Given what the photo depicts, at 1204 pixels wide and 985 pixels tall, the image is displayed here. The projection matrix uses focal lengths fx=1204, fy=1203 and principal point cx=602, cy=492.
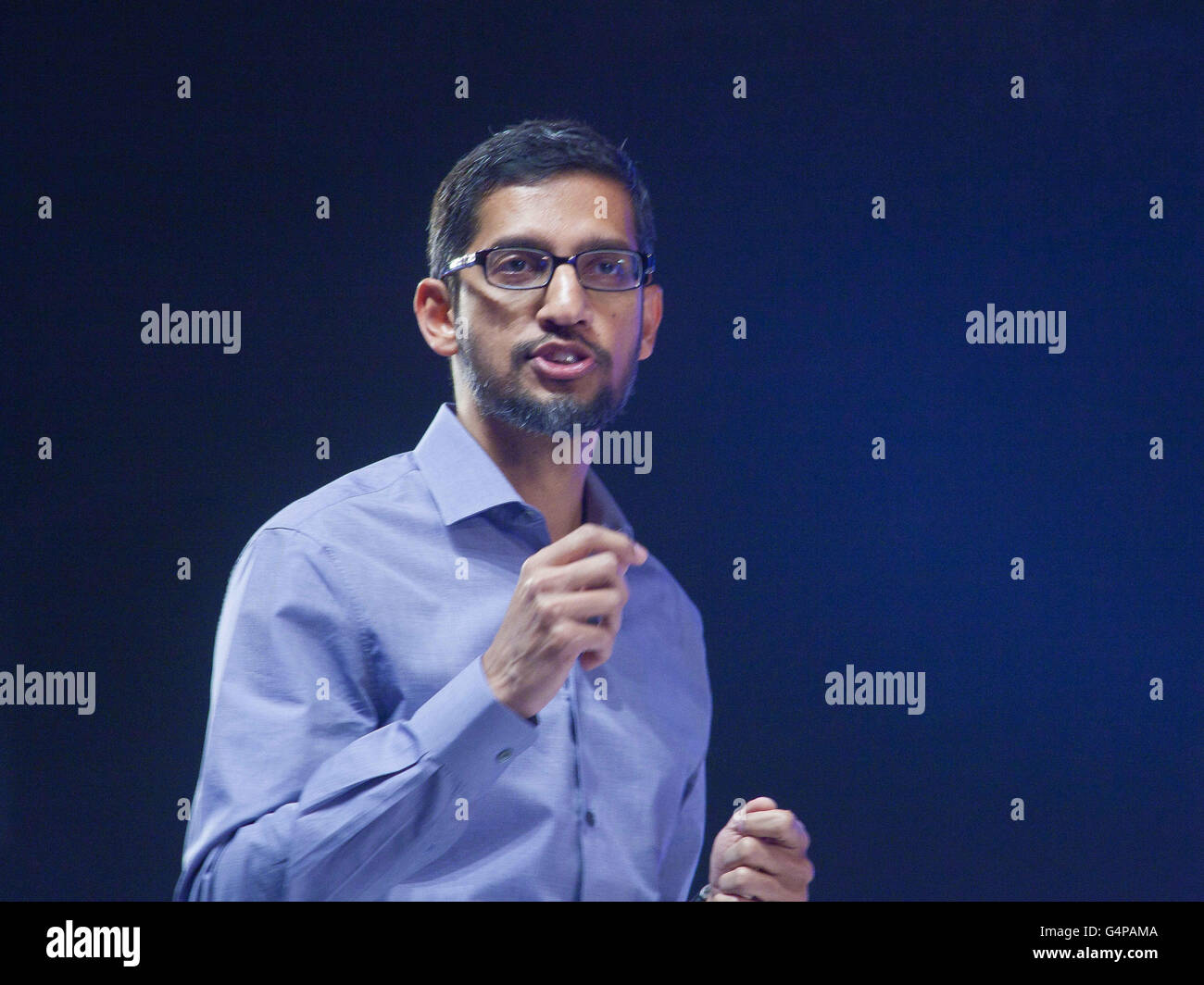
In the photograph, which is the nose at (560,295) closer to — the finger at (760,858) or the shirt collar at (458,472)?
the shirt collar at (458,472)

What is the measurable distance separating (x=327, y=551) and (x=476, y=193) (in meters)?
0.75

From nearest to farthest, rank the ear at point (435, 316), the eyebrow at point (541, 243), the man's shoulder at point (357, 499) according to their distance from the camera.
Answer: the man's shoulder at point (357, 499)
the eyebrow at point (541, 243)
the ear at point (435, 316)

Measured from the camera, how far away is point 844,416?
2.50 meters

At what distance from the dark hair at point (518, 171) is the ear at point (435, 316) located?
0.9 inches

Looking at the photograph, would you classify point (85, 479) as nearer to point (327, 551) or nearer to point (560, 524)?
point (327, 551)

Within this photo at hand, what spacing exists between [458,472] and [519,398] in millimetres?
181

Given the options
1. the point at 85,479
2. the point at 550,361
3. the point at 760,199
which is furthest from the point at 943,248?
the point at 85,479

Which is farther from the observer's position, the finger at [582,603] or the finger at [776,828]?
the finger at [776,828]

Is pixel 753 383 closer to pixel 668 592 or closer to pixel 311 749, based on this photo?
pixel 668 592

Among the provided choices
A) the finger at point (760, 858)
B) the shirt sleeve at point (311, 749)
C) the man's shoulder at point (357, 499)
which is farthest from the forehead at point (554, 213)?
the finger at point (760, 858)

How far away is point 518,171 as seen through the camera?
2.28 meters

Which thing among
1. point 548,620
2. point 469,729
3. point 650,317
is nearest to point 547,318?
point 650,317

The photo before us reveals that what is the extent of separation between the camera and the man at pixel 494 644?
79.0 inches

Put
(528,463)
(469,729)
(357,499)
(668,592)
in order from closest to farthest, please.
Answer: (469,729), (357,499), (528,463), (668,592)
